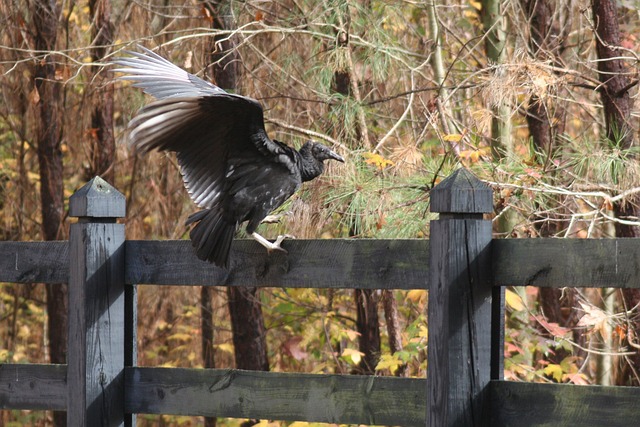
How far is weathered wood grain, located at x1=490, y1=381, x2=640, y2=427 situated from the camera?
1.90 meters

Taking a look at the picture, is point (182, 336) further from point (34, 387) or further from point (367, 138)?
point (34, 387)

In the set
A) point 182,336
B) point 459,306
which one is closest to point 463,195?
point 459,306

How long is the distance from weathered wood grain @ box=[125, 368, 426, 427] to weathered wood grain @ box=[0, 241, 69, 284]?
1.36 ft

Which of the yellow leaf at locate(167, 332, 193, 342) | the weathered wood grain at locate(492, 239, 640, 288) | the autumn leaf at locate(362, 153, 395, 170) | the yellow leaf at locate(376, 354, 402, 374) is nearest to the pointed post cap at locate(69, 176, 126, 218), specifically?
the weathered wood grain at locate(492, 239, 640, 288)

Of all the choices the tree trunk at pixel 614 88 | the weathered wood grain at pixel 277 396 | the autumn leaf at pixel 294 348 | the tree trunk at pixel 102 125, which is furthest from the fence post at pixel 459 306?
the tree trunk at pixel 102 125

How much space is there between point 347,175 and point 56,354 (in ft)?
15.0

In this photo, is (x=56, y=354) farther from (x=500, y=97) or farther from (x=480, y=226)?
(x=480, y=226)

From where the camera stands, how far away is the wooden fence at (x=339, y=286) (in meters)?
2.03

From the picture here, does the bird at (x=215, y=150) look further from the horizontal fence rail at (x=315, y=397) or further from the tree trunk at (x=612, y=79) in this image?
the tree trunk at (x=612, y=79)

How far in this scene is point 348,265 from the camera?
2340mm

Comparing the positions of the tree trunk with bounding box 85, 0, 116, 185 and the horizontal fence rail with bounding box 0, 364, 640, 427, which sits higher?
the tree trunk with bounding box 85, 0, 116, 185

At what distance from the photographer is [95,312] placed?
8.57 feet

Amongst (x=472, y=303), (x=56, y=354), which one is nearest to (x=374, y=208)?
(x=472, y=303)

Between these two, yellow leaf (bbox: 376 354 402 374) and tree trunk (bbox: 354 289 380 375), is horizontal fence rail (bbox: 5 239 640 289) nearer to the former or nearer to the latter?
yellow leaf (bbox: 376 354 402 374)
